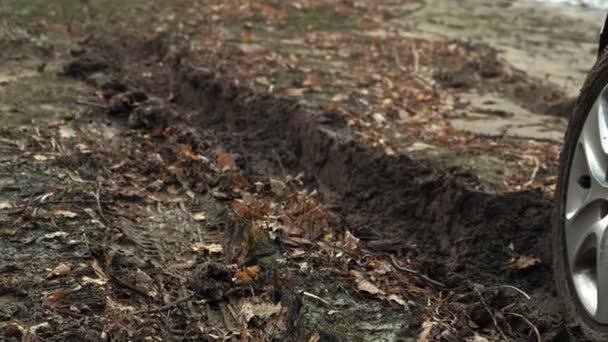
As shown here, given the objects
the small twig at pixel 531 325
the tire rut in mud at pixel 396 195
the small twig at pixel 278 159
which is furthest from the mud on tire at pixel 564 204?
the small twig at pixel 278 159

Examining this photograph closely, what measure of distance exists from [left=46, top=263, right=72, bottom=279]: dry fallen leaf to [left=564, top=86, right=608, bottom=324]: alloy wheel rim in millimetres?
1977

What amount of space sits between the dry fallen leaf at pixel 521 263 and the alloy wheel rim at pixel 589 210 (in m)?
0.60

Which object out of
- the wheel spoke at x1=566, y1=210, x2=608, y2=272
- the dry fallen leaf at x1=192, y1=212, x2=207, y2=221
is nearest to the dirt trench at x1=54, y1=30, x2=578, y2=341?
the wheel spoke at x1=566, y1=210, x2=608, y2=272

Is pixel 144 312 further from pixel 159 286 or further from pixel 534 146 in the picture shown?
pixel 534 146

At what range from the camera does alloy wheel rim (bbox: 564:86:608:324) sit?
3066 mm

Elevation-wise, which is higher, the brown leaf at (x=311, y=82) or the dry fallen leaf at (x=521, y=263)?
the dry fallen leaf at (x=521, y=263)

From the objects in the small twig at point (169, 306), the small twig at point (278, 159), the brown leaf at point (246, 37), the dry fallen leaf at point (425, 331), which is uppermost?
the small twig at point (169, 306)

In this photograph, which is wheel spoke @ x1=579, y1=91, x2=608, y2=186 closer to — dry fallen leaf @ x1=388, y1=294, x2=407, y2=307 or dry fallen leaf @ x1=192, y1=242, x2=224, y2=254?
dry fallen leaf @ x1=388, y1=294, x2=407, y2=307

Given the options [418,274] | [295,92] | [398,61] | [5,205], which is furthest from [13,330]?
[398,61]

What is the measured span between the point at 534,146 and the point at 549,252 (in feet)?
6.44

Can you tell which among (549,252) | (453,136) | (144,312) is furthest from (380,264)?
(453,136)

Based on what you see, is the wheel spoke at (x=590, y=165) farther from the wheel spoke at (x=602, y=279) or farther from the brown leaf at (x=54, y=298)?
the brown leaf at (x=54, y=298)

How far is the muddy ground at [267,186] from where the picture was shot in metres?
3.36

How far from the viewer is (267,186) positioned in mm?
4789
